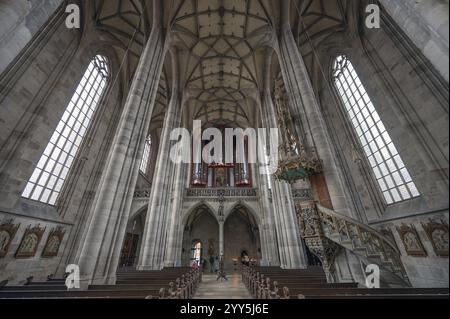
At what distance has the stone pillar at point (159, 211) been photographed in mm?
10961

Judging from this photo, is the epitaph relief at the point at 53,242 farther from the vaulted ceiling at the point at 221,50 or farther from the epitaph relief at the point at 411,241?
the epitaph relief at the point at 411,241

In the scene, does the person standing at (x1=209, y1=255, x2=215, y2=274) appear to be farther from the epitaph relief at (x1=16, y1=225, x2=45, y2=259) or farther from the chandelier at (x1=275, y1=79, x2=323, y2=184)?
the chandelier at (x1=275, y1=79, x2=323, y2=184)

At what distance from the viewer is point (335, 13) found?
425 inches

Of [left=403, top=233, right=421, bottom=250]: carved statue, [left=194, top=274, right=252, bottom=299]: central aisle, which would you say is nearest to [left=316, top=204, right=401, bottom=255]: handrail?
[left=403, top=233, right=421, bottom=250]: carved statue

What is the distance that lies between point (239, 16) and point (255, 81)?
4.86 metres

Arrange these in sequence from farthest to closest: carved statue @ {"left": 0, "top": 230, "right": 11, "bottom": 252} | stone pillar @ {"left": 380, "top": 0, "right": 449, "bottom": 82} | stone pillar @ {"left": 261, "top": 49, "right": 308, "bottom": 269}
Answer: stone pillar @ {"left": 261, "top": 49, "right": 308, "bottom": 269} < carved statue @ {"left": 0, "top": 230, "right": 11, "bottom": 252} < stone pillar @ {"left": 380, "top": 0, "right": 449, "bottom": 82}

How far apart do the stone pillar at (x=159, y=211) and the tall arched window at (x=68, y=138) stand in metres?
4.56

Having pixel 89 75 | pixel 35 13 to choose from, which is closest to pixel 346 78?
pixel 35 13

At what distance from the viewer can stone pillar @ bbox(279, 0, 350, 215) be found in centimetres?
555

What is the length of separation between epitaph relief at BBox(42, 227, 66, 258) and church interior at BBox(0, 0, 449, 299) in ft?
0.20

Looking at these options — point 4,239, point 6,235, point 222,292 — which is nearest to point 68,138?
→ point 6,235

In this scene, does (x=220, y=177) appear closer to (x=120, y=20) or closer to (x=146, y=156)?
(x=146, y=156)

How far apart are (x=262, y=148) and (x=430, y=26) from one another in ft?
49.1
